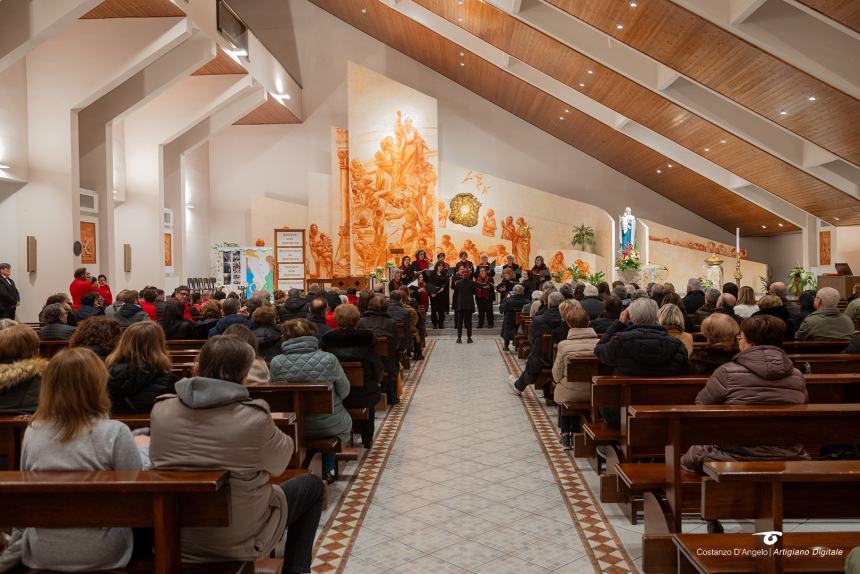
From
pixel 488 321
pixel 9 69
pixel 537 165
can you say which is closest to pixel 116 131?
pixel 9 69

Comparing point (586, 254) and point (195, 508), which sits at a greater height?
point (586, 254)

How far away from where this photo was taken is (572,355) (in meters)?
5.09

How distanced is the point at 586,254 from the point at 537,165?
347cm

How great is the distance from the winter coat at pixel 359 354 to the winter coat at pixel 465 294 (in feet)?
23.6

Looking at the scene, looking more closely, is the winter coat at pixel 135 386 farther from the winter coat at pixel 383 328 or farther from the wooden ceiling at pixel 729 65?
the wooden ceiling at pixel 729 65

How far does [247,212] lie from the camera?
2089 cm

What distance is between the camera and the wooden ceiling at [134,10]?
11250 mm

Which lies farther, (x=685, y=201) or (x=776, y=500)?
(x=685, y=201)

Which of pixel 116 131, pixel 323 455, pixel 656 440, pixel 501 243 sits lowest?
pixel 323 455

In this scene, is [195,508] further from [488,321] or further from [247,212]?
[247,212]

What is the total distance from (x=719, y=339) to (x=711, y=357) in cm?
12

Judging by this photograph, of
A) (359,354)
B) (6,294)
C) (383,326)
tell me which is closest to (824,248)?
(383,326)

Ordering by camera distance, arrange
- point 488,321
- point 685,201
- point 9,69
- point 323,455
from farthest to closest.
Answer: point 685,201 < point 488,321 < point 9,69 < point 323,455

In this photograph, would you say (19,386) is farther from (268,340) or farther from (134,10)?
(134,10)
